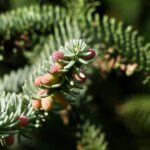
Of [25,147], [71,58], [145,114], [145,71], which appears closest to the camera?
[71,58]

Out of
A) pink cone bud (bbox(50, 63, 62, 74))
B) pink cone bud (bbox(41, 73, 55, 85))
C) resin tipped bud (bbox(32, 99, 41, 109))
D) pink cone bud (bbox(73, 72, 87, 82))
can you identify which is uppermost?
pink cone bud (bbox(50, 63, 62, 74))

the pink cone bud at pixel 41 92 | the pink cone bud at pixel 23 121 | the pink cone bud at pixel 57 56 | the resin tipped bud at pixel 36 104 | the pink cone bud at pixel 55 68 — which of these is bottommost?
the pink cone bud at pixel 23 121

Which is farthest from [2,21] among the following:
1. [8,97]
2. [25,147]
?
[25,147]

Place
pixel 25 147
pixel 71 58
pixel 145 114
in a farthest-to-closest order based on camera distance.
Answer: pixel 25 147 → pixel 145 114 → pixel 71 58

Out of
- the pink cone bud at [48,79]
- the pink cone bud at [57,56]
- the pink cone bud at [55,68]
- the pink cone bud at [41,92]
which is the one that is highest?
the pink cone bud at [57,56]

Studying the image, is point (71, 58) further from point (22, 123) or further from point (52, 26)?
point (52, 26)

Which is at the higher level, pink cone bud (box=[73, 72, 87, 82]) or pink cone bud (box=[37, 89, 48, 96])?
pink cone bud (box=[73, 72, 87, 82])

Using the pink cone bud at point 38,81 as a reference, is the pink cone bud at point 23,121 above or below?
below

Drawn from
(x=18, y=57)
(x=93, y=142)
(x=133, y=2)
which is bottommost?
(x=93, y=142)
